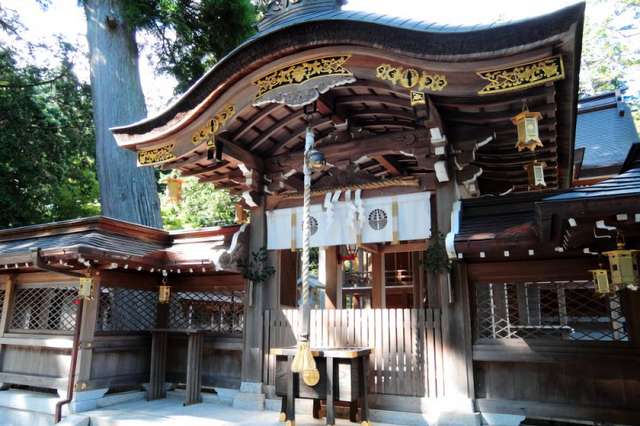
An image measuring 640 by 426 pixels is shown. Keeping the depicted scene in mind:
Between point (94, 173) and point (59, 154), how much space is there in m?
2.68

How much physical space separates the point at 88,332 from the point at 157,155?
9.66ft

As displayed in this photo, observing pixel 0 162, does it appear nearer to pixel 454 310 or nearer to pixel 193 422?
pixel 193 422

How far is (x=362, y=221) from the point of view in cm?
660

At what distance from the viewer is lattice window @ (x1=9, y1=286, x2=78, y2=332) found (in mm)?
7738

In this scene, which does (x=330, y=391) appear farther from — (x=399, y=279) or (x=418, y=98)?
(x=399, y=279)

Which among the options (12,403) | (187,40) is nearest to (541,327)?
(12,403)

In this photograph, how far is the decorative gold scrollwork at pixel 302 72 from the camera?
18.6 ft

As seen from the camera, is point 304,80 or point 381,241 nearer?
point 304,80

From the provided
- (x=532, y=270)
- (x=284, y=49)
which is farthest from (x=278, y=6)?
(x=532, y=270)

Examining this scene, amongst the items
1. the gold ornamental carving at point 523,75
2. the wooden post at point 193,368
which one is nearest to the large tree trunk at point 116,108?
the wooden post at point 193,368

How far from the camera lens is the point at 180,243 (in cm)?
839

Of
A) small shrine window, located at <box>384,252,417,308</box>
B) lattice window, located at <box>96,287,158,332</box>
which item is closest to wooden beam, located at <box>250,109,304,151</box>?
lattice window, located at <box>96,287,158,332</box>

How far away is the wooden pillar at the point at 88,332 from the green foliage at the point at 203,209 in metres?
9.49

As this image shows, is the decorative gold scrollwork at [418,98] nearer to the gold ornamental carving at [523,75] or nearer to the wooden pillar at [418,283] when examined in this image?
the gold ornamental carving at [523,75]
